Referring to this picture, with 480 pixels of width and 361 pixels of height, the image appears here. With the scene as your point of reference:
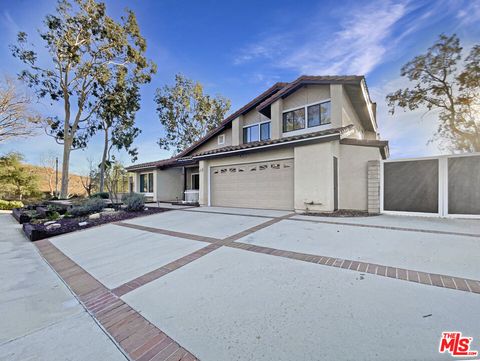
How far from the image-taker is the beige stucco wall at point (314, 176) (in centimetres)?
863

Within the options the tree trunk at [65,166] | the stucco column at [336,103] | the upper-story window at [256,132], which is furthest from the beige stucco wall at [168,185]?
the stucco column at [336,103]

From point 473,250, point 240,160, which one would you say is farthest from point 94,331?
point 240,160

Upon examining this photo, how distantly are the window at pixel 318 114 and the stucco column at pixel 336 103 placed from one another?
47cm

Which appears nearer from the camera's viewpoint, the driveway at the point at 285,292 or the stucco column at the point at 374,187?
the driveway at the point at 285,292

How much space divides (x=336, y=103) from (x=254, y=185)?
5653 mm

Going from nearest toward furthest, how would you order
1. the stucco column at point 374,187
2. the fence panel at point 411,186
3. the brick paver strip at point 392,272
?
the brick paver strip at point 392,272 → the fence panel at point 411,186 → the stucco column at point 374,187

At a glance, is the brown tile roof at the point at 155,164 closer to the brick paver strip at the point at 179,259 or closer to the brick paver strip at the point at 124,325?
the brick paver strip at the point at 179,259

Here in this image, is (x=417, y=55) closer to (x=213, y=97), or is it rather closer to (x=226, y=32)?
(x=226, y=32)

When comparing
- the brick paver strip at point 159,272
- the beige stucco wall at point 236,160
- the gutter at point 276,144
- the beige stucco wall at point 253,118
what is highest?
the beige stucco wall at point 253,118

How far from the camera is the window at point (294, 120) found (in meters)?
11.9

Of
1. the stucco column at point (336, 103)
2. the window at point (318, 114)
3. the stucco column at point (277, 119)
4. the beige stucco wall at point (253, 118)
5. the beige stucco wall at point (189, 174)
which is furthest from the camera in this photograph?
the beige stucco wall at point (189, 174)

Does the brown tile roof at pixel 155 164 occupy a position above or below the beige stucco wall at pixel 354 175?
above

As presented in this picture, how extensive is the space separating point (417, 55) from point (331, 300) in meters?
21.9

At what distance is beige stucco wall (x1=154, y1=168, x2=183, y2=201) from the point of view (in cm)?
1761
